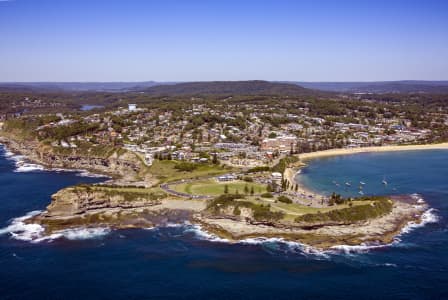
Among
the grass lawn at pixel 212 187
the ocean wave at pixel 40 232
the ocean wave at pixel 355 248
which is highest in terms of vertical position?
the grass lawn at pixel 212 187

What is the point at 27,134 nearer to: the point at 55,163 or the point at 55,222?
the point at 55,163

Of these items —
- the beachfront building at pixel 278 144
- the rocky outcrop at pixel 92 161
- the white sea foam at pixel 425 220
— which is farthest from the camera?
the beachfront building at pixel 278 144

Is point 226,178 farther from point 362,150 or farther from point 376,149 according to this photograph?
point 376,149

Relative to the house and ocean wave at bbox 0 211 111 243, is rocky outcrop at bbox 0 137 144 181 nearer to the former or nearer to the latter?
the house

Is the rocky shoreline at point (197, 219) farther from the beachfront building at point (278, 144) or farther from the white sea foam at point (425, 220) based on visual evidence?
the beachfront building at point (278, 144)

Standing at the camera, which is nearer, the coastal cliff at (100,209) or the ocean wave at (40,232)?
the ocean wave at (40,232)

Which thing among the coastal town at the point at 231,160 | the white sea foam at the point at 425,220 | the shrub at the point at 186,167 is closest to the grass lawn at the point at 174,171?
the coastal town at the point at 231,160

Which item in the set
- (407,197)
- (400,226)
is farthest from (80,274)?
(407,197)
